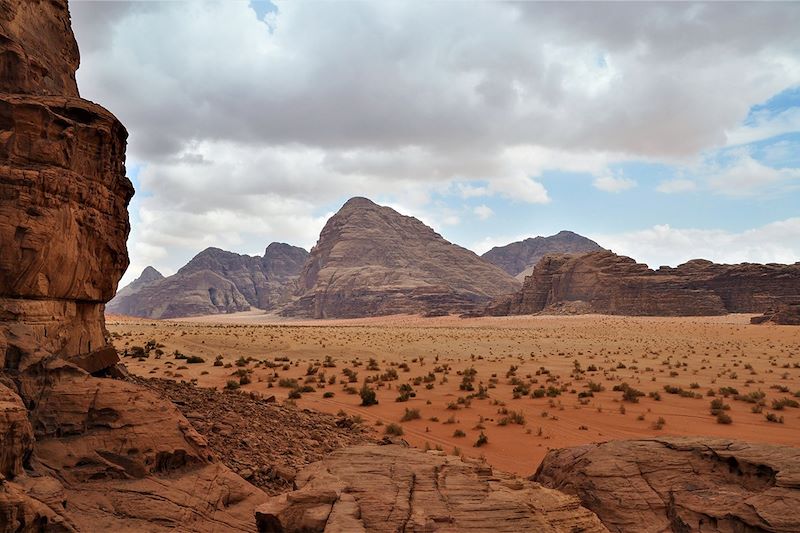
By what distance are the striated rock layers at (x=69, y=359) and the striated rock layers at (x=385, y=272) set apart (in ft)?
338

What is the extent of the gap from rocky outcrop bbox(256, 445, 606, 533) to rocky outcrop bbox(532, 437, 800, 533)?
1.16m

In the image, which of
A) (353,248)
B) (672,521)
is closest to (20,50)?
(672,521)

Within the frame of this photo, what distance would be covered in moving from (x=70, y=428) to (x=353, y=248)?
159425 millimetres

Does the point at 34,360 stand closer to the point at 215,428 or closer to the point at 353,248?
the point at 215,428

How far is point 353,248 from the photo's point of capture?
165 m

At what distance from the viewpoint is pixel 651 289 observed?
8975 cm

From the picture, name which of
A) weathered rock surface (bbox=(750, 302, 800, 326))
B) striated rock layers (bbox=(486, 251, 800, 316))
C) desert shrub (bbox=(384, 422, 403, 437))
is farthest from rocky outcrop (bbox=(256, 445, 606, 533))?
striated rock layers (bbox=(486, 251, 800, 316))

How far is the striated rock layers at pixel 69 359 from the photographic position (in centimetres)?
498

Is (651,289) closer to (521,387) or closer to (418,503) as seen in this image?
(521,387)

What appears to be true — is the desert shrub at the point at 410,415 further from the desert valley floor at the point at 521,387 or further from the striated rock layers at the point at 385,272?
the striated rock layers at the point at 385,272

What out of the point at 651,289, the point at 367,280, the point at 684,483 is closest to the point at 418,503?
the point at 684,483

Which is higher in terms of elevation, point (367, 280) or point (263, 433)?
point (367, 280)

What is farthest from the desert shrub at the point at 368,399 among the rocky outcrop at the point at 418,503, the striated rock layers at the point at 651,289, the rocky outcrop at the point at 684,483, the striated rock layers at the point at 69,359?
the striated rock layers at the point at 651,289

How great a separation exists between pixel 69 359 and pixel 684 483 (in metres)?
8.81
